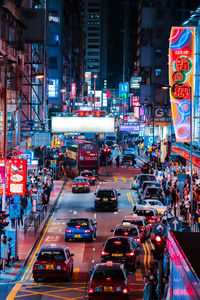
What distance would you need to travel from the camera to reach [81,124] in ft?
207

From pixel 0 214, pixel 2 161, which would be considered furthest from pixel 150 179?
pixel 0 214

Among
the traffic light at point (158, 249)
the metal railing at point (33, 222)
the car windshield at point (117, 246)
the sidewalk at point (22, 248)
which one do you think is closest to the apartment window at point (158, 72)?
the sidewalk at point (22, 248)

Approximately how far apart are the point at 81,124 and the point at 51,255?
41699 millimetres

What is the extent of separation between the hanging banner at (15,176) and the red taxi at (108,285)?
11184 mm

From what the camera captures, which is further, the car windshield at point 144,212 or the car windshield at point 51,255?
the car windshield at point 144,212

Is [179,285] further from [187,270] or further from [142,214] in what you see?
[142,214]

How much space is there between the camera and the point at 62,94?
122562 mm

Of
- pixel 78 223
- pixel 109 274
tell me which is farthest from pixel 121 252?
pixel 78 223

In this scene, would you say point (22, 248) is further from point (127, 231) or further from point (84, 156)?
point (84, 156)

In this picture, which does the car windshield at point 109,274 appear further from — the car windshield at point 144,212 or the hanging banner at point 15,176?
the car windshield at point 144,212

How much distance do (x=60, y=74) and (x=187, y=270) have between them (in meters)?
114

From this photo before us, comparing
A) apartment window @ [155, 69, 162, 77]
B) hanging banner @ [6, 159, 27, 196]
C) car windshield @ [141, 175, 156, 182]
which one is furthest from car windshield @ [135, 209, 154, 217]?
apartment window @ [155, 69, 162, 77]

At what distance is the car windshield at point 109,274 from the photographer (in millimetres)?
18578

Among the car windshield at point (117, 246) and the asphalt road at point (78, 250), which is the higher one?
the car windshield at point (117, 246)
